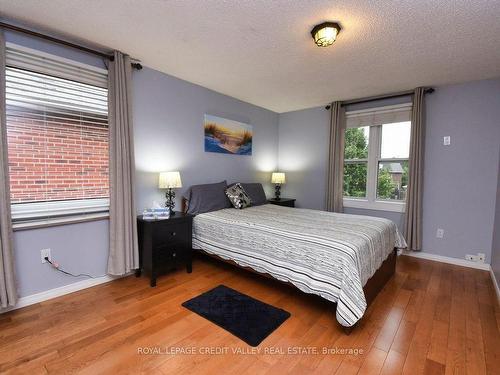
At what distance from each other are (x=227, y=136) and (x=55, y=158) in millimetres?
2228

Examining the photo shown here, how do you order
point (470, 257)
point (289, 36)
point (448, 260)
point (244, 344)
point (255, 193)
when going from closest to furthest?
point (244, 344) → point (289, 36) → point (470, 257) → point (448, 260) → point (255, 193)

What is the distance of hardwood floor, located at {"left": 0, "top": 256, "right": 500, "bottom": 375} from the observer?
149cm

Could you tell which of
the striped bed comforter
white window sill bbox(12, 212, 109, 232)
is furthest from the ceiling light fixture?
white window sill bbox(12, 212, 109, 232)

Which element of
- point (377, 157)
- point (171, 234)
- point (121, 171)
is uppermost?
point (377, 157)

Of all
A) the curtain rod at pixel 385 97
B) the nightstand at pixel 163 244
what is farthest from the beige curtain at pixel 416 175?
the nightstand at pixel 163 244

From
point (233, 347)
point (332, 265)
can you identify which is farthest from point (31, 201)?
point (332, 265)

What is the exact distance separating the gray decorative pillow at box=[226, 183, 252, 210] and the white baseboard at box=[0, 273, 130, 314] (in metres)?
1.66

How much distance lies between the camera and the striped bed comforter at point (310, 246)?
180cm

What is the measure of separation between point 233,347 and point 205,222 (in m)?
1.47

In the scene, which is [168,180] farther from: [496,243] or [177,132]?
[496,243]

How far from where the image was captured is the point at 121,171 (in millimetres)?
2479

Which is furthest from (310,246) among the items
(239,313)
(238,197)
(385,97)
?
(385,97)

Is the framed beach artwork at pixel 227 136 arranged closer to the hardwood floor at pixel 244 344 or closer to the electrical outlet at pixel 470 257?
the hardwood floor at pixel 244 344

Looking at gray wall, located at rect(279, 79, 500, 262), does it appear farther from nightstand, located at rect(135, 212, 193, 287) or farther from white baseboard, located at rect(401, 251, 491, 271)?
nightstand, located at rect(135, 212, 193, 287)
